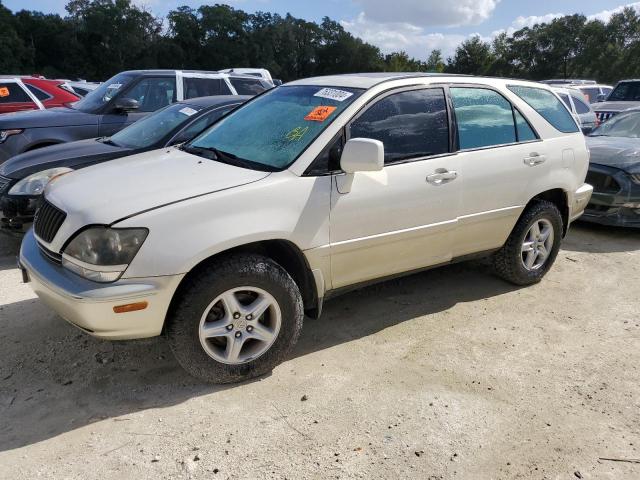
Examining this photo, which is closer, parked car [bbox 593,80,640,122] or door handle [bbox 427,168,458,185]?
door handle [bbox 427,168,458,185]

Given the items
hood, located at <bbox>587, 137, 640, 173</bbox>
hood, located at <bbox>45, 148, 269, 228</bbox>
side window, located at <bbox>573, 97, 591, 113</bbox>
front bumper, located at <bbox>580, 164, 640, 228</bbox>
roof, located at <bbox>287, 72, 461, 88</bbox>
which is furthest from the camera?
side window, located at <bbox>573, 97, 591, 113</bbox>

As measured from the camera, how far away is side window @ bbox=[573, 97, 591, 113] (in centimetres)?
1200

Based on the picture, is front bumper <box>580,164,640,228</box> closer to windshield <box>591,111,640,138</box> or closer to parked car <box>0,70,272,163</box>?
windshield <box>591,111,640,138</box>

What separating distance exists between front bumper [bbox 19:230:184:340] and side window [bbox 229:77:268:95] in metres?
6.48

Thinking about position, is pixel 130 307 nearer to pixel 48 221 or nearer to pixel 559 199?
pixel 48 221

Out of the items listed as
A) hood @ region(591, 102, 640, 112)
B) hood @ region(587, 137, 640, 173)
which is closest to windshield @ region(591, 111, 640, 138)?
hood @ region(587, 137, 640, 173)

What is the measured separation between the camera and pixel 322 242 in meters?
3.25

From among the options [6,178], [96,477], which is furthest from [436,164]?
[6,178]

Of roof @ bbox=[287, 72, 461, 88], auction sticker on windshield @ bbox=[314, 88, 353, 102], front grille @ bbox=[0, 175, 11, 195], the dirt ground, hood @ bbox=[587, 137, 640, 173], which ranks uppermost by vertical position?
roof @ bbox=[287, 72, 461, 88]

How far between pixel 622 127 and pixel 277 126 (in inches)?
248

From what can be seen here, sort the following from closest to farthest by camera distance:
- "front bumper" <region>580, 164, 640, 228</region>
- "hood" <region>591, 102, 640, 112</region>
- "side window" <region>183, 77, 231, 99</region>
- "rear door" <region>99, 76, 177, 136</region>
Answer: "front bumper" <region>580, 164, 640, 228</region>
"rear door" <region>99, 76, 177, 136</region>
"side window" <region>183, 77, 231, 99</region>
"hood" <region>591, 102, 640, 112</region>

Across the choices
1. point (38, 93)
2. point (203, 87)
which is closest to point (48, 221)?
point (203, 87)

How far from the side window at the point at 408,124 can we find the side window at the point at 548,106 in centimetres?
103

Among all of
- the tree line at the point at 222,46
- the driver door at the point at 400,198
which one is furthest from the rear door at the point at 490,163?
the tree line at the point at 222,46
